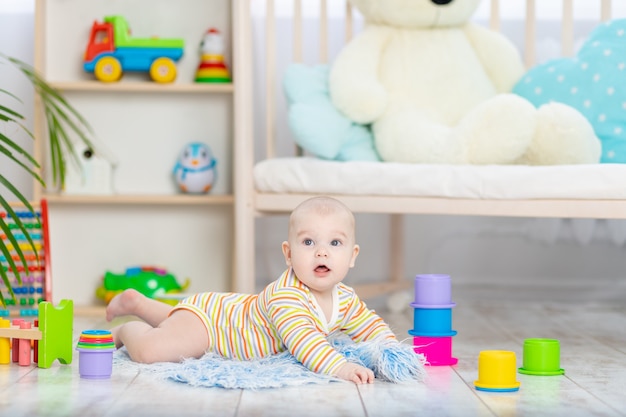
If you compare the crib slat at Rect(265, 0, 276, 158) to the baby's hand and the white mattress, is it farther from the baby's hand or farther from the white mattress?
the baby's hand

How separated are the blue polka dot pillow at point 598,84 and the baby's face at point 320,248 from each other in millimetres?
794

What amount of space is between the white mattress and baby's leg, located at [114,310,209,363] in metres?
0.55

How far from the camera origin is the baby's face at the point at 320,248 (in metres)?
1.49

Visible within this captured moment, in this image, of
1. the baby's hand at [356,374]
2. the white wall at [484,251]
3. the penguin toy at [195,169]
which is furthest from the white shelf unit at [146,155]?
the baby's hand at [356,374]

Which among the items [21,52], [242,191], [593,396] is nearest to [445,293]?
[593,396]

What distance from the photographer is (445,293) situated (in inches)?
62.0

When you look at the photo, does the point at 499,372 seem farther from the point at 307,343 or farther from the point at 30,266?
the point at 30,266

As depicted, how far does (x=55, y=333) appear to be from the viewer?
1494mm

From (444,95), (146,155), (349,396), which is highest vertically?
(444,95)

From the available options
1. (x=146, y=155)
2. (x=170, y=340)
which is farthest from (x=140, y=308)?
(x=146, y=155)

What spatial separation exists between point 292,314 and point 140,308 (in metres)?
0.33

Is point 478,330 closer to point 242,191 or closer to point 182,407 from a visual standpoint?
point 242,191

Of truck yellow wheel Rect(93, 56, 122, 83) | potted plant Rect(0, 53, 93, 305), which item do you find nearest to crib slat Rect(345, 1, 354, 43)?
truck yellow wheel Rect(93, 56, 122, 83)

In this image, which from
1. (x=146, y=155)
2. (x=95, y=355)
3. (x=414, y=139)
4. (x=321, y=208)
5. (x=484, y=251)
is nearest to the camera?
(x=95, y=355)
